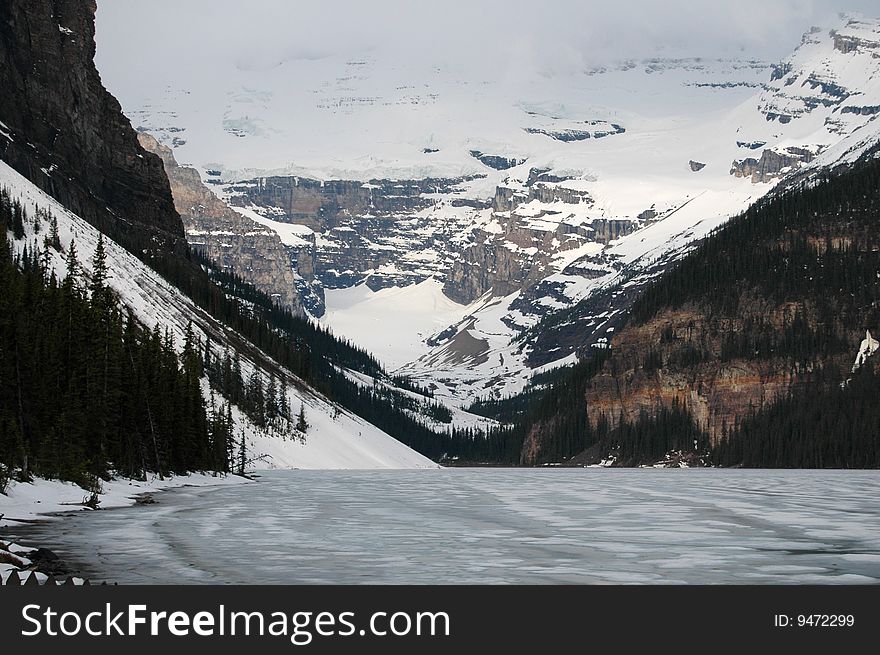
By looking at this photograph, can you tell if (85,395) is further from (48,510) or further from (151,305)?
(151,305)

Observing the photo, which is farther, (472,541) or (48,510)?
(48,510)

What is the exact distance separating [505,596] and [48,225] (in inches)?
6271

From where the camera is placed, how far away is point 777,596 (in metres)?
29.6

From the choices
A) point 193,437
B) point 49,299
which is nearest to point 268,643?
point 49,299

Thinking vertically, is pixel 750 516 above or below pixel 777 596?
below

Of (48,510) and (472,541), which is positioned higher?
(472,541)

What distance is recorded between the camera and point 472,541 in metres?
44.4

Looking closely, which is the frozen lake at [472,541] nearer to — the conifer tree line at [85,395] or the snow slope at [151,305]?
the conifer tree line at [85,395]

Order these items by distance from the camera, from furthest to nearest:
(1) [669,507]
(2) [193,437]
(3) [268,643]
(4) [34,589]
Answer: (2) [193,437], (1) [669,507], (4) [34,589], (3) [268,643]

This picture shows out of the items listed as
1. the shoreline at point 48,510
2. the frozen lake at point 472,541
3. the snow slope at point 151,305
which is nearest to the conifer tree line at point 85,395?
the shoreline at point 48,510

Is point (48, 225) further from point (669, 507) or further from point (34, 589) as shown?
point (34, 589)

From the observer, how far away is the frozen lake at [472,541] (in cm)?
3378

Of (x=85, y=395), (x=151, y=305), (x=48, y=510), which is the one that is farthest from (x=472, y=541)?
(x=151, y=305)

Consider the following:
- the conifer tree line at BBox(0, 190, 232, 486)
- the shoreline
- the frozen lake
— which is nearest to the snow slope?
the conifer tree line at BBox(0, 190, 232, 486)
